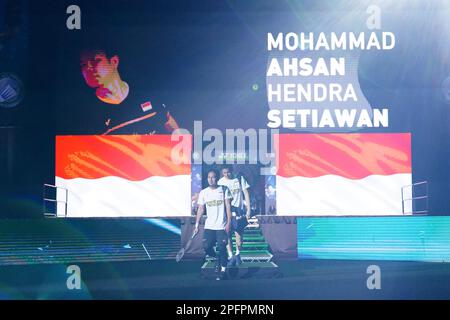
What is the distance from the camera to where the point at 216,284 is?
387 centimetres

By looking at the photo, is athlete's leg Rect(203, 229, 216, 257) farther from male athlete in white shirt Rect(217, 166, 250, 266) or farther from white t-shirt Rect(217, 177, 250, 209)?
white t-shirt Rect(217, 177, 250, 209)

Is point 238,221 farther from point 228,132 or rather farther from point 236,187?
point 228,132

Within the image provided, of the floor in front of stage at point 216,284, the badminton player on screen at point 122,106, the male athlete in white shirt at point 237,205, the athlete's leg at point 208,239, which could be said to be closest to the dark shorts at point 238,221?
the male athlete in white shirt at point 237,205

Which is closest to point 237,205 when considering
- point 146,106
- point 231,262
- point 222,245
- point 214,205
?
point 214,205

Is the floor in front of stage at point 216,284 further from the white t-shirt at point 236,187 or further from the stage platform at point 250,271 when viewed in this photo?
the white t-shirt at point 236,187

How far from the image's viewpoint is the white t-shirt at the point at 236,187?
3.99 metres

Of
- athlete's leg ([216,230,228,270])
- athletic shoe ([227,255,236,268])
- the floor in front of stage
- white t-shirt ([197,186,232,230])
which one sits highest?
white t-shirt ([197,186,232,230])

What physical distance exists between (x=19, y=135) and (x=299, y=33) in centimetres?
235

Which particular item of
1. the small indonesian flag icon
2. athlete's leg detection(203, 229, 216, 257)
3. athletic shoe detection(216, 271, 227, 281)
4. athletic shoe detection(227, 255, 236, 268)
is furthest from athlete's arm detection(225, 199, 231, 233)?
the small indonesian flag icon

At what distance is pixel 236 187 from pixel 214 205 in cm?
22

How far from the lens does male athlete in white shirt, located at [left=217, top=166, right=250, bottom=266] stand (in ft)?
13.0

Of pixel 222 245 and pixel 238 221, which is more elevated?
pixel 238 221

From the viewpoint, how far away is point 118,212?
3.93 m

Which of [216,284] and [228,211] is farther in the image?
[228,211]
